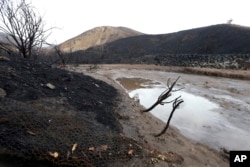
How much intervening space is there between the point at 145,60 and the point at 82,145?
37561 mm

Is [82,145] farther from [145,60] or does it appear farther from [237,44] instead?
[237,44]

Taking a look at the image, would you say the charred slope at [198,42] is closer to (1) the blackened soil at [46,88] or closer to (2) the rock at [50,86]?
(1) the blackened soil at [46,88]

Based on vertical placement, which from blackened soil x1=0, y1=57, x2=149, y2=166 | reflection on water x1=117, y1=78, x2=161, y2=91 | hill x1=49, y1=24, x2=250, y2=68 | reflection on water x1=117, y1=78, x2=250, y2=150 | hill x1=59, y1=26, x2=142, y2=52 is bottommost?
reflection on water x1=117, y1=78, x2=250, y2=150

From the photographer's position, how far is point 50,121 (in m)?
5.17

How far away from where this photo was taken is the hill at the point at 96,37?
8269 centimetres

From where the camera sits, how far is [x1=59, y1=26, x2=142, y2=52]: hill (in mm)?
82688

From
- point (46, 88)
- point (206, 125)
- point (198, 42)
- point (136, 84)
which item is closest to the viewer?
point (46, 88)

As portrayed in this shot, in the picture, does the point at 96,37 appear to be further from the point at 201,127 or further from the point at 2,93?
the point at 2,93

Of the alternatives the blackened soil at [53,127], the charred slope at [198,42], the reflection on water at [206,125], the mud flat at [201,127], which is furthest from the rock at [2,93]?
the charred slope at [198,42]

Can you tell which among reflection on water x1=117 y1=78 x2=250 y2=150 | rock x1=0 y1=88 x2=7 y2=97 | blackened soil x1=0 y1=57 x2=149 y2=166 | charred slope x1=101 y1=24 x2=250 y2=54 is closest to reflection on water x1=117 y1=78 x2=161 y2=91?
reflection on water x1=117 y1=78 x2=250 y2=150

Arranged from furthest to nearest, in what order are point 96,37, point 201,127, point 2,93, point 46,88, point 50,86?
point 96,37 < point 201,127 < point 50,86 < point 46,88 < point 2,93

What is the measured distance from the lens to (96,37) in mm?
85938

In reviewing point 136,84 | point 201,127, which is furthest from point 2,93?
point 136,84

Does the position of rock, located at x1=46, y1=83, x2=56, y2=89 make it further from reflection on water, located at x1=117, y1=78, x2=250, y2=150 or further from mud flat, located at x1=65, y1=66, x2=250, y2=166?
reflection on water, located at x1=117, y1=78, x2=250, y2=150
